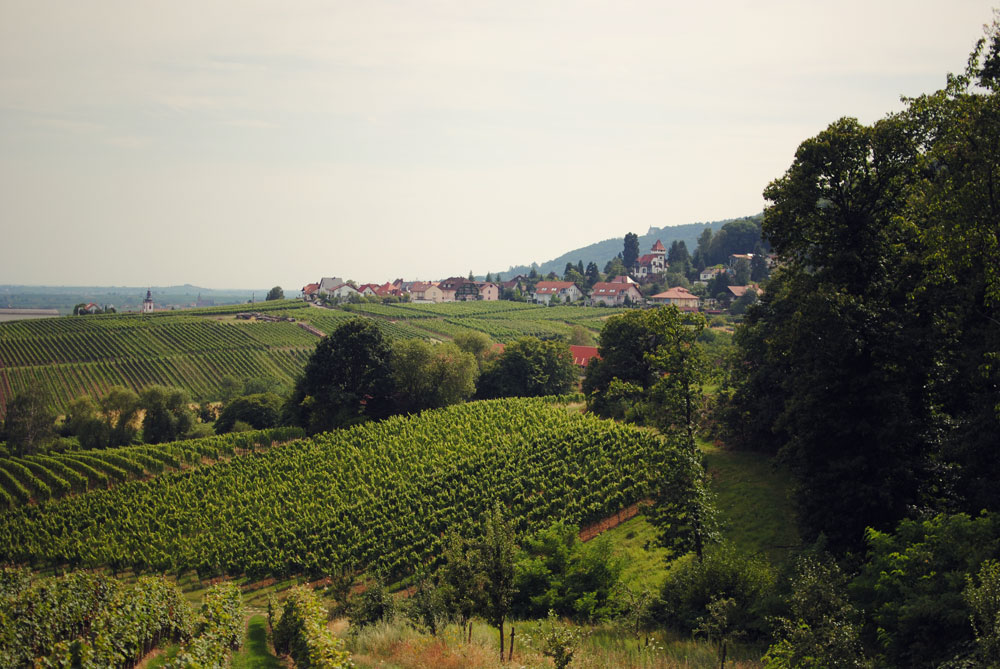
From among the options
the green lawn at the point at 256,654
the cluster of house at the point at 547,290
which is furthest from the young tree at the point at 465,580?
the cluster of house at the point at 547,290

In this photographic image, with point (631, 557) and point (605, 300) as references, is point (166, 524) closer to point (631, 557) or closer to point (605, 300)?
point (631, 557)

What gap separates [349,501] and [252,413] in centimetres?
2752

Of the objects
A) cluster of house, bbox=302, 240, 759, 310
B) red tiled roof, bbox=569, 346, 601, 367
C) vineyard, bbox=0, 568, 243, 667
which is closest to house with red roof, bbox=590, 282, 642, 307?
cluster of house, bbox=302, 240, 759, 310

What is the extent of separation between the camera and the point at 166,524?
113 feet

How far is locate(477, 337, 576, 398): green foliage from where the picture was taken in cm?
5612

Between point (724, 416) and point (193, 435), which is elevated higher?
point (724, 416)

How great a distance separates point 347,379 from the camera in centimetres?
5344

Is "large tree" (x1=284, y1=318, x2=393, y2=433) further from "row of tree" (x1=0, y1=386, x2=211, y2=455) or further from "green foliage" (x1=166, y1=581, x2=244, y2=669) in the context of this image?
"green foliage" (x1=166, y1=581, x2=244, y2=669)

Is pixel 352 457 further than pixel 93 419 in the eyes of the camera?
No

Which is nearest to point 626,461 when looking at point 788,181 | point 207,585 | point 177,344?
point 788,181

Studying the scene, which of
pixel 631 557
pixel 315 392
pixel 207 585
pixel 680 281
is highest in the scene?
pixel 680 281

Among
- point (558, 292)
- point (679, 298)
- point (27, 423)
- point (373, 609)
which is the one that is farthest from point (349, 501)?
point (558, 292)

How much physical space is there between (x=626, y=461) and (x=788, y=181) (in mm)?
17150

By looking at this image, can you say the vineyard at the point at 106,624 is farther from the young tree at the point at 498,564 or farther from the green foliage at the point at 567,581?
the green foliage at the point at 567,581
